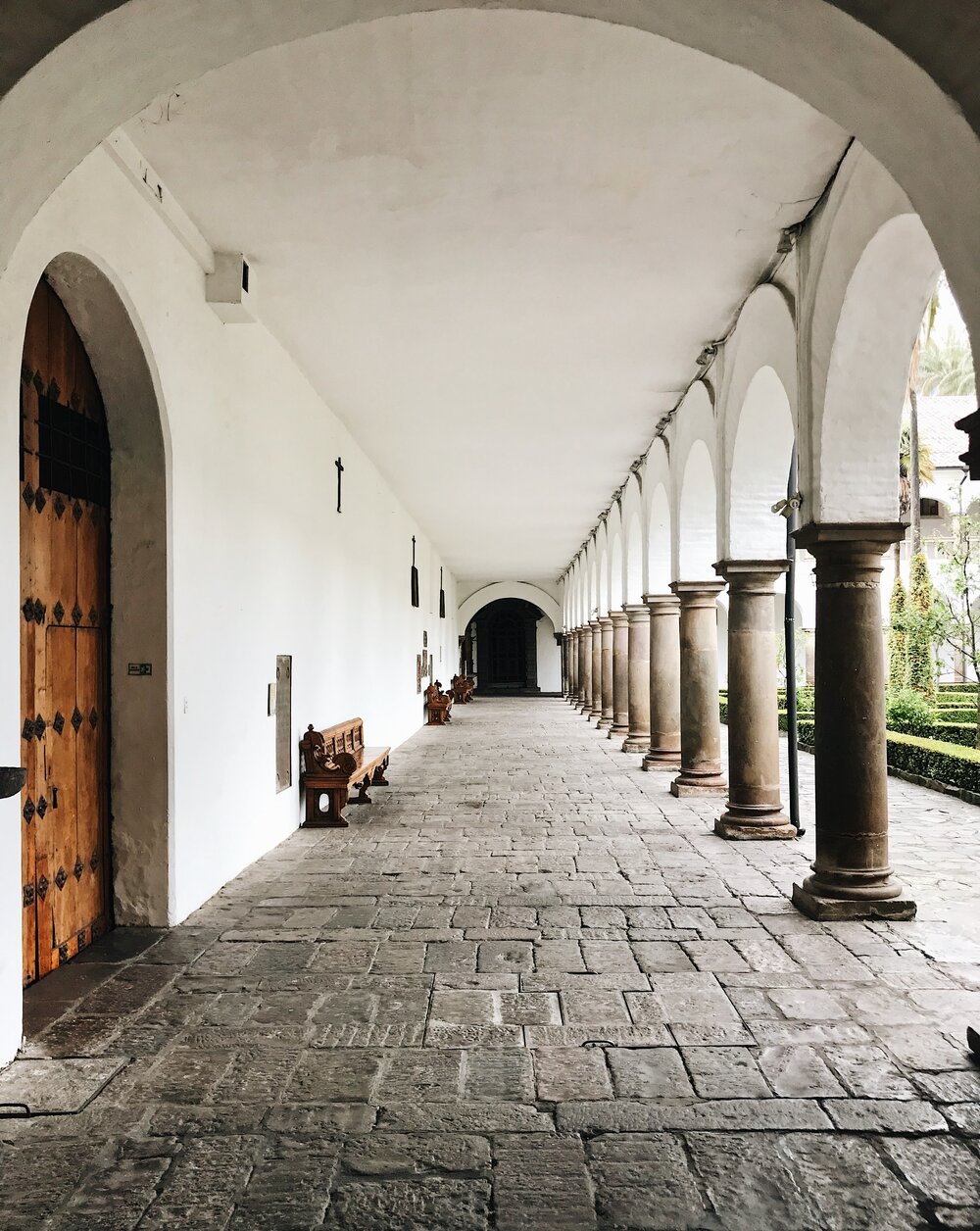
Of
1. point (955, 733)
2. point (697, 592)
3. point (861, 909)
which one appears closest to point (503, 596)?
point (955, 733)

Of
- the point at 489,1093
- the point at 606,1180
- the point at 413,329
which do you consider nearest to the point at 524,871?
the point at 489,1093

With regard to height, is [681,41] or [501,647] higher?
[681,41]

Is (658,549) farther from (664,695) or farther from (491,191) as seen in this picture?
(491,191)

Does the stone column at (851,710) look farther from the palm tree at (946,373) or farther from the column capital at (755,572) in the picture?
the palm tree at (946,373)

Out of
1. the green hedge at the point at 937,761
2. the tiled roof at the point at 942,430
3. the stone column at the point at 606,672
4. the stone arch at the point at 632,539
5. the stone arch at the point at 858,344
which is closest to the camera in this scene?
the stone arch at the point at 858,344

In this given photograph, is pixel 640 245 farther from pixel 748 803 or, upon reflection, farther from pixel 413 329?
pixel 748 803

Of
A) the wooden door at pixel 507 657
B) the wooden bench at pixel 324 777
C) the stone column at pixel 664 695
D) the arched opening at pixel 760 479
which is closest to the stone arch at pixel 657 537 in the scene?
the stone column at pixel 664 695

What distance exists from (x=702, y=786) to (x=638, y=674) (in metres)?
4.81

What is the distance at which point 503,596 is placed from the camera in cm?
3425

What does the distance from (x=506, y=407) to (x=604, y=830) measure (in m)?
4.64

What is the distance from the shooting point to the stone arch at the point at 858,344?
193 inches

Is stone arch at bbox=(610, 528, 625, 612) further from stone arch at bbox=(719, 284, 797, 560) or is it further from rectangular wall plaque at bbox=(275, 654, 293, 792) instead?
rectangular wall plaque at bbox=(275, 654, 293, 792)

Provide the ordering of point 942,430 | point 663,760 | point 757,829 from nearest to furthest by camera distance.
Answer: point 757,829, point 663,760, point 942,430

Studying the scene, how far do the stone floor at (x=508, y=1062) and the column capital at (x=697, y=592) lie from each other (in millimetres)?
4140
